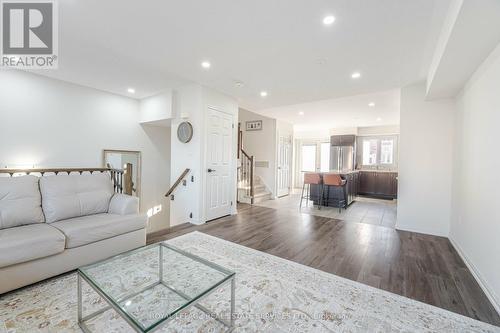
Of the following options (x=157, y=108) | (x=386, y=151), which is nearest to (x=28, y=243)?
(x=157, y=108)

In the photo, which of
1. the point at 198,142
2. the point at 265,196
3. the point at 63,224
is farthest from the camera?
the point at 265,196

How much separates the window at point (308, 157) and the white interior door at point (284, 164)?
231 centimetres

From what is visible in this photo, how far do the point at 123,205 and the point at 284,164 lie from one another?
5.60 metres

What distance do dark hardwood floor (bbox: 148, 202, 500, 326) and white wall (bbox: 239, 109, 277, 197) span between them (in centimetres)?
254

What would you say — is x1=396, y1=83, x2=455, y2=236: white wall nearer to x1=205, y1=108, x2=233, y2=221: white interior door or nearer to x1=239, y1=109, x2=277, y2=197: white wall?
x1=205, y1=108, x2=233, y2=221: white interior door

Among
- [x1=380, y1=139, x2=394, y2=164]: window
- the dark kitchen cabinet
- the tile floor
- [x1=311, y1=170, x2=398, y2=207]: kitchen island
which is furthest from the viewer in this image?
[x1=380, y1=139, x2=394, y2=164]: window

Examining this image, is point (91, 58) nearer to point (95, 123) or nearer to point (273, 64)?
point (95, 123)

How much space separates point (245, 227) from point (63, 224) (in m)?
2.54

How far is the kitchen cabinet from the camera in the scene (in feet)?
23.6

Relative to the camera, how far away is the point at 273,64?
316 centimetres

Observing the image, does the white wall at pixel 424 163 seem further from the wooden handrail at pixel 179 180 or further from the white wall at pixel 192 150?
the wooden handrail at pixel 179 180


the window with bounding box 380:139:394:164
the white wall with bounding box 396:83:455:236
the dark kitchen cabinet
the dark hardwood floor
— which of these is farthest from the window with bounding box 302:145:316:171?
the white wall with bounding box 396:83:455:236

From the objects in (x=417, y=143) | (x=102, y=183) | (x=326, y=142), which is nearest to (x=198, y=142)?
(x=102, y=183)

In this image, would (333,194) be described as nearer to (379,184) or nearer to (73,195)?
(379,184)
